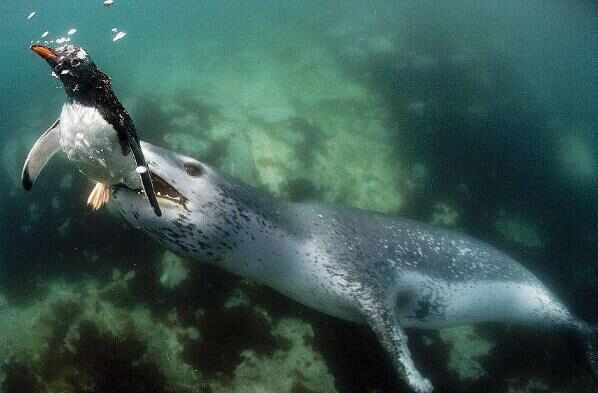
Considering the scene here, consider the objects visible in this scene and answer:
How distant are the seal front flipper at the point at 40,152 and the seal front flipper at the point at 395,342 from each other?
2.85 metres

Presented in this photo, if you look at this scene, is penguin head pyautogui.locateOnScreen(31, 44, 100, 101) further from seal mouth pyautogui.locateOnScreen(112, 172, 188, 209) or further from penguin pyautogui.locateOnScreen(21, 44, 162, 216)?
seal mouth pyautogui.locateOnScreen(112, 172, 188, 209)

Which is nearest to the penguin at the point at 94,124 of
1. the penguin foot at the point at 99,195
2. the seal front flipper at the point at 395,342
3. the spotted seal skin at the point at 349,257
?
the penguin foot at the point at 99,195

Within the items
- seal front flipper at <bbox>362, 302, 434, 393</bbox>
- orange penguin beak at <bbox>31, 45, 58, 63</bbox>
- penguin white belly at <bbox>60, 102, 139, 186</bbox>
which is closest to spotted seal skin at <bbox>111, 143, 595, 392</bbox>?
seal front flipper at <bbox>362, 302, 434, 393</bbox>

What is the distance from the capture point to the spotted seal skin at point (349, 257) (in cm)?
298

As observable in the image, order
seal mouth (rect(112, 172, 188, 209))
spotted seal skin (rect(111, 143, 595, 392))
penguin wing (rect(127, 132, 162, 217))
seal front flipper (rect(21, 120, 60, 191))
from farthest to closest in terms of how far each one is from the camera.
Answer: spotted seal skin (rect(111, 143, 595, 392)) → seal mouth (rect(112, 172, 188, 209)) → seal front flipper (rect(21, 120, 60, 191)) → penguin wing (rect(127, 132, 162, 217))

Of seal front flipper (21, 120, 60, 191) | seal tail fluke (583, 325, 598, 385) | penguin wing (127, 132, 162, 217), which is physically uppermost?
penguin wing (127, 132, 162, 217)

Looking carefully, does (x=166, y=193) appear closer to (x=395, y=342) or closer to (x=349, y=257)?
(x=349, y=257)

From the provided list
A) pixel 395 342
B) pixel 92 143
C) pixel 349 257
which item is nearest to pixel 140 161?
pixel 92 143

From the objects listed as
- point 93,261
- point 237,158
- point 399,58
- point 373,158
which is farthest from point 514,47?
point 93,261

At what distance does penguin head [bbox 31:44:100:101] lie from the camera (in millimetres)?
1653

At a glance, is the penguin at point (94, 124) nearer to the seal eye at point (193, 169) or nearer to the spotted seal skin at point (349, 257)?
the spotted seal skin at point (349, 257)

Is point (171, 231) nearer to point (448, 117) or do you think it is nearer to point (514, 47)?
point (448, 117)

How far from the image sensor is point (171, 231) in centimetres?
295

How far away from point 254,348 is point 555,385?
3.57 metres
